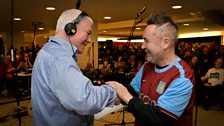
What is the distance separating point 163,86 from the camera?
1.23 m

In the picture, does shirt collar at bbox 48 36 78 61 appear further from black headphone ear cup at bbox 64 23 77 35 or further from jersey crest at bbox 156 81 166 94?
jersey crest at bbox 156 81 166 94

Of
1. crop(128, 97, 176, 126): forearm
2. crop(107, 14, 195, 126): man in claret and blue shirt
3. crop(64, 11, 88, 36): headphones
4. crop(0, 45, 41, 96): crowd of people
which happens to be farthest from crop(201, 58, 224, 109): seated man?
crop(64, 11, 88, 36): headphones

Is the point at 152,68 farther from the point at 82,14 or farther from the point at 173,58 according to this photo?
the point at 82,14


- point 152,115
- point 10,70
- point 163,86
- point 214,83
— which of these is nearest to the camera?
point 152,115

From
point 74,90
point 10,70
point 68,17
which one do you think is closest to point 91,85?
point 74,90

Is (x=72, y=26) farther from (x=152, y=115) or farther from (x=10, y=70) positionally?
(x=10, y=70)

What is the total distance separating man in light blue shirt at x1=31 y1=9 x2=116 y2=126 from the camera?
0.98 metres

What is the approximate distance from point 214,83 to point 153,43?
510 centimetres

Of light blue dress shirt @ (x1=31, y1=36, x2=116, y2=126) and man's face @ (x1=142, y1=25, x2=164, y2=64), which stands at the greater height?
man's face @ (x1=142, y1=25, x2=164, y2=64)

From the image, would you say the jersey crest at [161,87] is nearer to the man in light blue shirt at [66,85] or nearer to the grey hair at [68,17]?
the man in light blue shirt at [66,85]

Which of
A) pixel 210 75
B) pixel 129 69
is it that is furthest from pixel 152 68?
pixel 129 69

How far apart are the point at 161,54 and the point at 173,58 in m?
0.08

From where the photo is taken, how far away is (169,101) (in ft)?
3.70

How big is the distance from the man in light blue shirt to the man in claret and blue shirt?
15 cm
